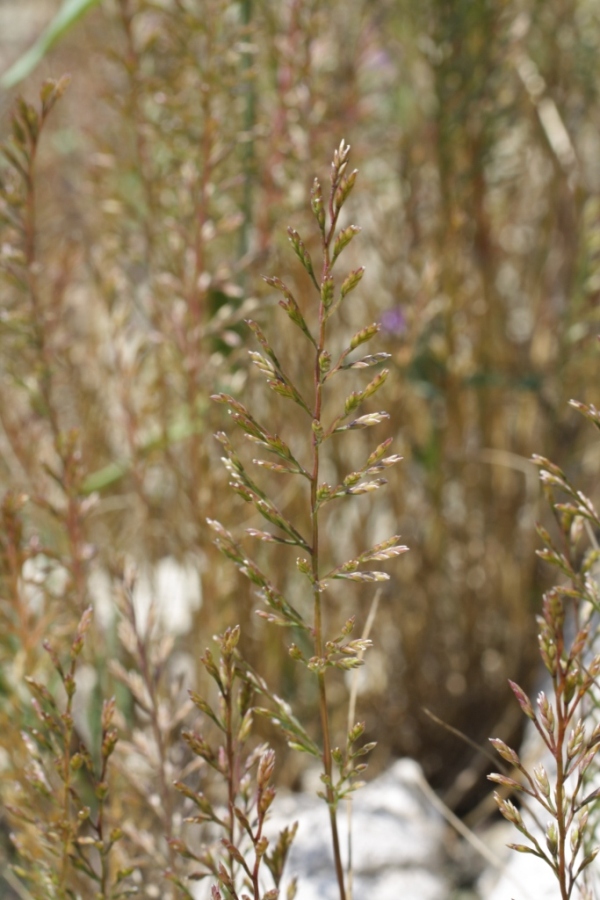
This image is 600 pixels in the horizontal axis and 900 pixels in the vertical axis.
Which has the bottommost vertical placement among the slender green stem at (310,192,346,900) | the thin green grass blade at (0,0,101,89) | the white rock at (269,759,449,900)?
the white rock at (269,759,449,900)

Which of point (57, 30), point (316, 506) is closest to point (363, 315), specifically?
point (57, 30)

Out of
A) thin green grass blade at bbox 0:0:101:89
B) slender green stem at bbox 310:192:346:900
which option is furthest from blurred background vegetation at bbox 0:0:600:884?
slender green stem at bbox 310:192:346:900

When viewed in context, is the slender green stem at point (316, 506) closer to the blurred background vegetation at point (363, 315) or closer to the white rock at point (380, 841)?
the blurred background vegetation at point (363, 315)

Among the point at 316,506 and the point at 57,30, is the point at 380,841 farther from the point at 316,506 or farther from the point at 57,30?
the point at 57,30

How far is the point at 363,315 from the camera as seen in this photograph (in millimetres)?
1530

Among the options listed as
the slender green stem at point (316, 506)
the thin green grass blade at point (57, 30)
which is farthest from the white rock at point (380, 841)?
the thin green grass blade at point (57, 30)

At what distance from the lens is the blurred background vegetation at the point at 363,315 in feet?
3.22

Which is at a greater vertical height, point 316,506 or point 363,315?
point 363,315

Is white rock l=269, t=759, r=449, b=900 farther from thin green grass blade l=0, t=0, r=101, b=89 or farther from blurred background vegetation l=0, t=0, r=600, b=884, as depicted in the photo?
thin green grass blade l=0, t=0, r=101, b=89

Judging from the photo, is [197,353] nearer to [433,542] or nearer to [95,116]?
[433,542]

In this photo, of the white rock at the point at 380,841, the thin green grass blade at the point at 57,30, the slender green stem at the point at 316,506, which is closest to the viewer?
the slender green stem at the point at 316,506

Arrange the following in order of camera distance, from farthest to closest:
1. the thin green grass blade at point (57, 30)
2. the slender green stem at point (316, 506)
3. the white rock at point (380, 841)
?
the white rock at point (380, 841) < the thin green grass blade at point (57, 30) < the slender green stem at point (316, 506)

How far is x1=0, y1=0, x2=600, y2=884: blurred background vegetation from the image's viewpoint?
3.22 ft

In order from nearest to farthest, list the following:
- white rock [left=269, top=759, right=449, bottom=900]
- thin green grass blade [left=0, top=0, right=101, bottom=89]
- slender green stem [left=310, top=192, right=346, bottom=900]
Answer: slender green stem [left=310, top=192, right=346, bottom=900] → thin green grass blade [left=0, top=0, right=101, bottom=89] → white rock [left=269, top=759, right=449, bottom=900]
